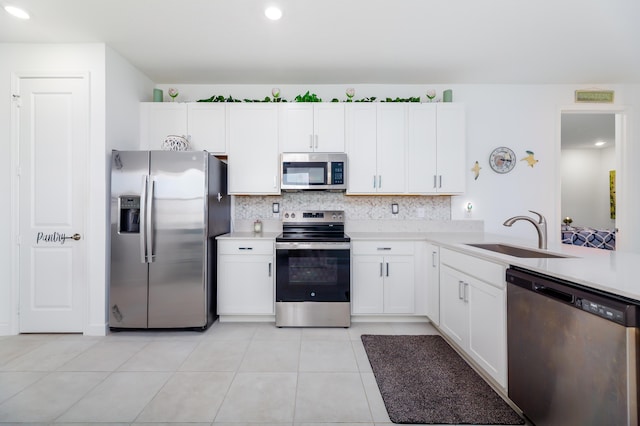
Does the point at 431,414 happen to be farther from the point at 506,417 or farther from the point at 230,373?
the point at 230,373

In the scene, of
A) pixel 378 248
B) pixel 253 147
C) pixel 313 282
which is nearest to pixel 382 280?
pixel 378 248

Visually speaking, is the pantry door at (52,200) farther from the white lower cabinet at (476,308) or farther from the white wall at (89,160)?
the white lower cabinet at (476,308)

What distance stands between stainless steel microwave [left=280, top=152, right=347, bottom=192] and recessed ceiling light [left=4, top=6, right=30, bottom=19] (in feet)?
7.51

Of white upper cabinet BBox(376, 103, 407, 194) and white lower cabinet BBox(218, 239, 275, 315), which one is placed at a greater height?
white upper cabinet BBox(376, 103, 407, 194)

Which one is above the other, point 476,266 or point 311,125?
point 311,125

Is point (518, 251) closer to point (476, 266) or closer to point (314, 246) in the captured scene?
point (476, 266)

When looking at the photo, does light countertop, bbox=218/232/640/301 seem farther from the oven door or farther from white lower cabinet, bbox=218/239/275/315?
white lower cabinet, bbox=218/239/275/315

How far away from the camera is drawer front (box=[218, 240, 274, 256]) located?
2848mm

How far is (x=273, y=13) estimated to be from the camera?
7.09 feet

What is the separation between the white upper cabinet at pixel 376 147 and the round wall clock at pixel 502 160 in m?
1.18

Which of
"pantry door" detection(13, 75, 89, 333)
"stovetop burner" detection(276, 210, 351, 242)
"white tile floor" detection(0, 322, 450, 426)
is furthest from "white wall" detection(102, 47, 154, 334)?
"stovetop burner" detection(276, 210, 351, 242)

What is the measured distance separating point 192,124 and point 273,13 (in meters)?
1.51

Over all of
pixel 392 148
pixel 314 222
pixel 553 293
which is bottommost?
pixel 553 293

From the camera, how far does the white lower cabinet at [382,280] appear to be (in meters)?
2.85
